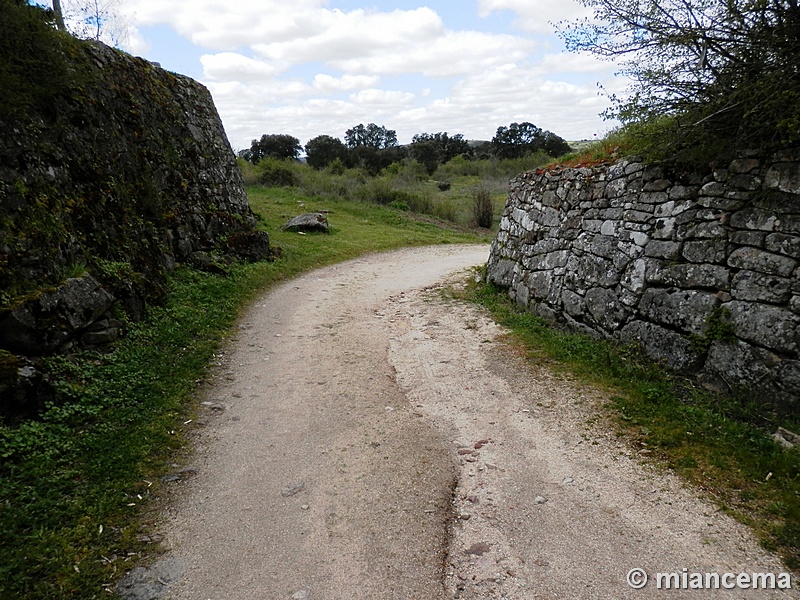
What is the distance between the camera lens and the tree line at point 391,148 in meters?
38.0

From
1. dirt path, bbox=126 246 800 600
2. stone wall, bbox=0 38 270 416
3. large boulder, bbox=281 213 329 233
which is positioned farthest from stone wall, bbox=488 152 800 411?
large boulder, bbox=281 213 329 233

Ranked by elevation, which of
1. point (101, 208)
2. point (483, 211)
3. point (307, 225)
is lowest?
point (307, 225)

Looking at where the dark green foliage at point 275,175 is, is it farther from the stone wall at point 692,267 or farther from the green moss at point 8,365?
the green moss at point 8,365

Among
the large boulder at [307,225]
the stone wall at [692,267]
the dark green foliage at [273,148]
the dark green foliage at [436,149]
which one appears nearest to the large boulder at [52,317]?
the stone wall at [692,267]

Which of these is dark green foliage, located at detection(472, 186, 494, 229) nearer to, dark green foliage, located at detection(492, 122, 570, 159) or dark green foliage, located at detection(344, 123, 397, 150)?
dark green foliage, located at detection(492, 122, 570, 159)

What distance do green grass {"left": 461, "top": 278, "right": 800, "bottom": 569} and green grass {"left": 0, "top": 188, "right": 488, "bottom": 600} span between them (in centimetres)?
421

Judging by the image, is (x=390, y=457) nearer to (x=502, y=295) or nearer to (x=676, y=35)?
(x=676, y=35)

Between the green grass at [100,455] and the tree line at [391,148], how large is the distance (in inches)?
1120

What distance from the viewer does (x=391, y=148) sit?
46.1m

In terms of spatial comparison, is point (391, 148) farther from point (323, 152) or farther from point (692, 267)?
point (692, 267)

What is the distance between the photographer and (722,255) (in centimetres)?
515

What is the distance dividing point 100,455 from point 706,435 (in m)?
5.38

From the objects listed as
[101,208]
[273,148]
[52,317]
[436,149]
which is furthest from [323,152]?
[52,317]

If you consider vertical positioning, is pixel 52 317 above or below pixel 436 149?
below
